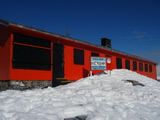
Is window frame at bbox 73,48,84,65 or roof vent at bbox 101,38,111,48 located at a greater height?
roof vent at bbox 101,38,111,48

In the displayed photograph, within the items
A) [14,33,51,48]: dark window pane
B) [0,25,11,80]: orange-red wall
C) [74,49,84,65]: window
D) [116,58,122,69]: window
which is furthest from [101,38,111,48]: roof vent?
[0,25,11,80]: orange-red wall

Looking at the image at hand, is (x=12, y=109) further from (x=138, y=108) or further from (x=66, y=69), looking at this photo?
(x=66, y=69)

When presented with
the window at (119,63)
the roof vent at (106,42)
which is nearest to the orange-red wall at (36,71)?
the window at (119,63)

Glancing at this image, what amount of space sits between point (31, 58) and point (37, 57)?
381 mm

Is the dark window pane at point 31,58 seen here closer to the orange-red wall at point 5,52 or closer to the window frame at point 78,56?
the orange-red wall at point 5,52

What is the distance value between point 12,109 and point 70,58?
7206 millimetres

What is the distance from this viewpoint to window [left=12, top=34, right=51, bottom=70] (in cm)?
887

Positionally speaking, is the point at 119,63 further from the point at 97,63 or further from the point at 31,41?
the point at 31,41

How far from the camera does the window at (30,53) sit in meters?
8.87

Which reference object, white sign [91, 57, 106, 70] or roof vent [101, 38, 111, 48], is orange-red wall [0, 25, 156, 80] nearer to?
white sign [91, 57, 106, 70]

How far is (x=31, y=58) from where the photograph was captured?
30.8 ft

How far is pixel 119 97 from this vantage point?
7.42 meters

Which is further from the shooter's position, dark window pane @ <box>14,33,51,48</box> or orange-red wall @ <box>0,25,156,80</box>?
dark window pane @ <box>14,33,51,48</box>

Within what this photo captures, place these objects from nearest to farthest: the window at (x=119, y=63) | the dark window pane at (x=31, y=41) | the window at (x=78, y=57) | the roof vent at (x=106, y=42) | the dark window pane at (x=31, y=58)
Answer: the dark window pane at (x=31, y=58) < the dark window pane at (x=31, y=41) < the window at (x=78, y=57) < the window at (x=119, y=63) < the roof vent at (x=106, y=42)
